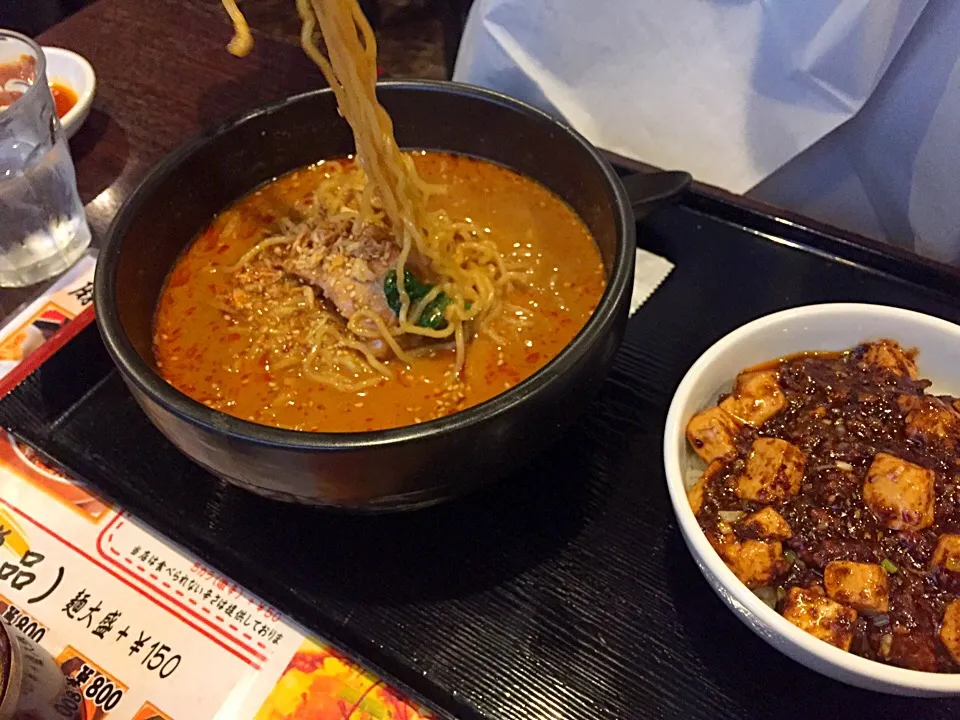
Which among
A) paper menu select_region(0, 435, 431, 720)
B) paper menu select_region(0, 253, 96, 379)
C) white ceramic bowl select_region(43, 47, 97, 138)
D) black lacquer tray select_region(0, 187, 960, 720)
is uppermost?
white ceramic bowl select_region(43, 47, 97, 138)

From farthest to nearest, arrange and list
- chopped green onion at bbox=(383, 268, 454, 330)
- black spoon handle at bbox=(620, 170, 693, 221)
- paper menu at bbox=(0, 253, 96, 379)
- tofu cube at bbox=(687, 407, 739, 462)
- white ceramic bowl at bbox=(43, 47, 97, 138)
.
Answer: white ceramic bowl at bbox=(43, 47, 97, 138) < paper menu at bbox=(0, 253, 96, 379) < black spoon handle at bbox=(620, 170, 693, 221) < chopped green onion at bbox=(383, 268, 454, 330) < tofu cube at bbox=(687, 407, 739, 462)

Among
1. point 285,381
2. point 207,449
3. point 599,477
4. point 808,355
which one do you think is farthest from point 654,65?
point 207,449

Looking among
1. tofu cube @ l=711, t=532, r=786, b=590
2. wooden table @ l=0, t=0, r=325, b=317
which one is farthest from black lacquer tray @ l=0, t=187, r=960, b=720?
wooden table @ l=0, t=0, r=325, b=317

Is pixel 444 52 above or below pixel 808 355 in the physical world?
below

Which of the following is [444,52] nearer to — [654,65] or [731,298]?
[654,65]

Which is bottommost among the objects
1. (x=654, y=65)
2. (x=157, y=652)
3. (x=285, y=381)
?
(x=157, y=652)

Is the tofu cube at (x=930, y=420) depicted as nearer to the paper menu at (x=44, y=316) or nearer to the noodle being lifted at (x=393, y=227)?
the noodle being lifted at (x=393, y=227)

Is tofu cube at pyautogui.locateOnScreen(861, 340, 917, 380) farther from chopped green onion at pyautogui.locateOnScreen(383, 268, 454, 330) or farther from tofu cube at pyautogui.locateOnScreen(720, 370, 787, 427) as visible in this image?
chopped green onion at pyautogui.locateOnScreen(383, 268, 454, 330)
